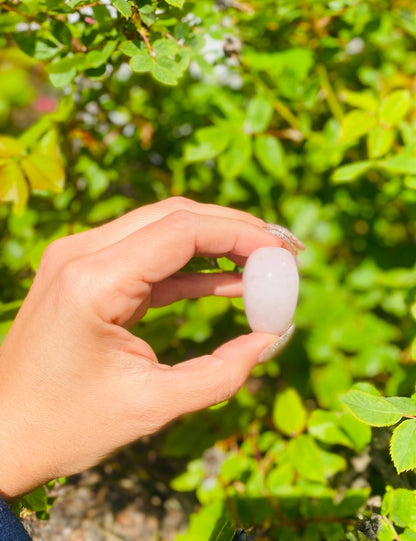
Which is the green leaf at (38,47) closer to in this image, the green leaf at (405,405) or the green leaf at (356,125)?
the green leaf at (356,125)

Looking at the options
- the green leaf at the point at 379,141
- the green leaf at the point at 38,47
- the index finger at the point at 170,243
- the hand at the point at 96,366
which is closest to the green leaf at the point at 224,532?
the hand at the point at 96,366

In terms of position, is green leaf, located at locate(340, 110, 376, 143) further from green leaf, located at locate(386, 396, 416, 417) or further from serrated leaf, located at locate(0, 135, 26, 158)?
serrated leaf, located at locate(0, 135, 26, 158)

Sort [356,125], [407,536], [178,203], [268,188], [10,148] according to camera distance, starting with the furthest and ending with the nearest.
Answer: [268,188], [356,125], [10,148], [178,203], [407,536]

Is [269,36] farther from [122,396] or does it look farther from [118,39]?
[122,396]

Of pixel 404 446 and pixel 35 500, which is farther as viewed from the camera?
pixel 35 500

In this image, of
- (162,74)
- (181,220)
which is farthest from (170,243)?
(162,74)

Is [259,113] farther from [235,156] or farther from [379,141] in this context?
[379,141]
